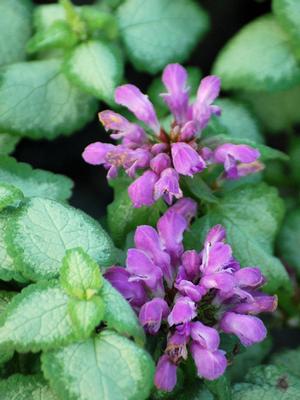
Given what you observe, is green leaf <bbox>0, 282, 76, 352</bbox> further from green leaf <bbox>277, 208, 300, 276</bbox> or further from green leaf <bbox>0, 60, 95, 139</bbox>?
green leaf <bbox>277, 208, 300, 276</bbox>

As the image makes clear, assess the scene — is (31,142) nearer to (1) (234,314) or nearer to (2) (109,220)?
(2) (109,220)

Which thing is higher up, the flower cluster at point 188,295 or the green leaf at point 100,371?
the green leaf at point 100,371

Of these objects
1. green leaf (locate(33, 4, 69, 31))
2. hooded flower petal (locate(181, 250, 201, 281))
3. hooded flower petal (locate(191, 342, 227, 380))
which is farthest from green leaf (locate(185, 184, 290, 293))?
green leaf (locate(33, 4, 69, 31))

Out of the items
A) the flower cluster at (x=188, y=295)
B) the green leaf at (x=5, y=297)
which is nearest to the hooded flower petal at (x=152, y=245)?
the flower cluster at (x=188, y=295)

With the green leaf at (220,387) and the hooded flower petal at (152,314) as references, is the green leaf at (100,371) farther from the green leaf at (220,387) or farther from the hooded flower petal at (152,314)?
the green leaf at (220,387)

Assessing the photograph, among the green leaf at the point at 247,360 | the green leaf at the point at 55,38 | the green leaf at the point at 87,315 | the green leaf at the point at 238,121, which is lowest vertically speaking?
the green leaf at the point at 247,360
